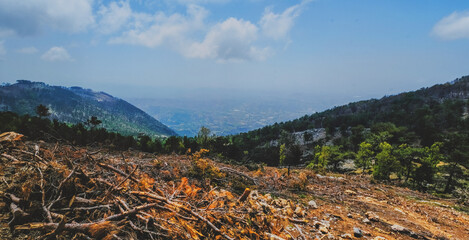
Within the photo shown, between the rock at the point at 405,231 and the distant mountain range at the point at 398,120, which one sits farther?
the distant mountain range at the point at 398,120

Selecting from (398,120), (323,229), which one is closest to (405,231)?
(323,229)

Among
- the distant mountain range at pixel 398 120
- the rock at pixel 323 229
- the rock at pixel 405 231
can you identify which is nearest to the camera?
the rock at pixel 323 229

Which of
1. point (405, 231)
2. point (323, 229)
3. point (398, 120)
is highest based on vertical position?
point (323, 229)

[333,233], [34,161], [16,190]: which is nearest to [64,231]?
[16,190]

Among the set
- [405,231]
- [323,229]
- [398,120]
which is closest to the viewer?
[323,229]

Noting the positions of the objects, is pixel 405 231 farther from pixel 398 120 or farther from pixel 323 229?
pixel 398 120

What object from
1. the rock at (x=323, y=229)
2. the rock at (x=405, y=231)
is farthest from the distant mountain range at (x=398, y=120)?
the rock at (x=323, y=229)

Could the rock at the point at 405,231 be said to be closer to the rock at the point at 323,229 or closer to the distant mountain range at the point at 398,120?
the rock at the point at 323,229

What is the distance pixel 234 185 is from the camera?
24.2 feet

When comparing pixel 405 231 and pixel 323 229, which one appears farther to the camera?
pixel 405 231

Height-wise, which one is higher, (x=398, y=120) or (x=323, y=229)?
(x=323, y=229)

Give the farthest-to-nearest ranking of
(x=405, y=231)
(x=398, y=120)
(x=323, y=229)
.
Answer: (x=398, y=120) < (x=405, y=231) < (x=323, y=229)

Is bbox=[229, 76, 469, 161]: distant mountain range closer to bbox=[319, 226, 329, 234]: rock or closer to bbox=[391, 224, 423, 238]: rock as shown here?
bbox=[391, 224, 423, 238]: rock

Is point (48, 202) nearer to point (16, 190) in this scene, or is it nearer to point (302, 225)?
point (16, 190)
